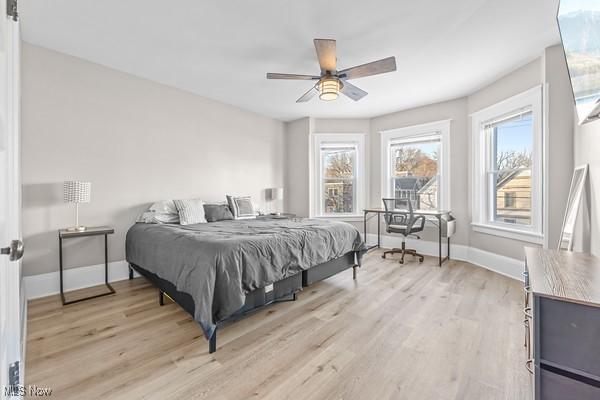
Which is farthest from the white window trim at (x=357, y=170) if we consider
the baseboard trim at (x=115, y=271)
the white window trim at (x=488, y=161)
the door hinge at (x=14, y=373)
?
the door hinge at (x=14, y=373)

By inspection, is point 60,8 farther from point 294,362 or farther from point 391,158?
point 391,158

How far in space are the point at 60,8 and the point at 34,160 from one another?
4.89ft

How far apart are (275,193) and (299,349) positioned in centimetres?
341

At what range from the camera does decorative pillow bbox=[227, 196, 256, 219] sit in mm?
3904

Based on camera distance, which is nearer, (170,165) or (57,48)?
(57,48)

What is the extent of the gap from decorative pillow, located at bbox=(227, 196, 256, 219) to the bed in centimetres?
100

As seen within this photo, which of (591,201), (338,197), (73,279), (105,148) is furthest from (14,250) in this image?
(338,197)

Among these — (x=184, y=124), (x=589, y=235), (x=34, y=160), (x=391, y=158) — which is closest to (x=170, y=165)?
(x=184, y=124)

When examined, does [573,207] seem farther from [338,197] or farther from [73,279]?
[73,279]

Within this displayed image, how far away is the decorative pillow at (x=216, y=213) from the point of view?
3629 millimetres

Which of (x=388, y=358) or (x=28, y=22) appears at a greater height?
(x=28, y=22)

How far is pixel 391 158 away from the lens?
5.02 m

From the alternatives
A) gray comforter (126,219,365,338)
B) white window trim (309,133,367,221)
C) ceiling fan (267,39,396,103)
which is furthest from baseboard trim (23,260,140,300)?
white window trim (309,133,367,221)

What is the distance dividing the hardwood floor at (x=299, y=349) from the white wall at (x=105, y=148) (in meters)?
0.83
